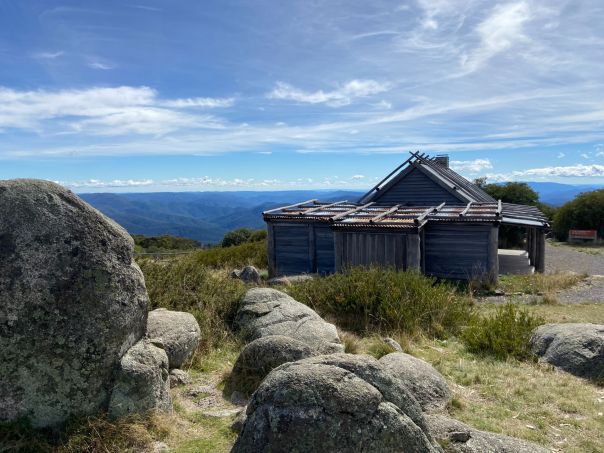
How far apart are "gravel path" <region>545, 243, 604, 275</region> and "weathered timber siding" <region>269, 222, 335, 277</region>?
35.8 ft

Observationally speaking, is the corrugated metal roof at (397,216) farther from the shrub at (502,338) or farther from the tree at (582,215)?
the tree at (582,215)

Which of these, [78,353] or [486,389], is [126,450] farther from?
[486,389]

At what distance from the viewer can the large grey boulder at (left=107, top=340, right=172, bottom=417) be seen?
5203mm

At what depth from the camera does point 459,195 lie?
2367 cm

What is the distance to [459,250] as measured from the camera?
18375 mm

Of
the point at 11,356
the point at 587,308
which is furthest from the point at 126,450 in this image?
the point at 587,308

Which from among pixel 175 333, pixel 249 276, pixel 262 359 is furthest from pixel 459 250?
pixel 175 333

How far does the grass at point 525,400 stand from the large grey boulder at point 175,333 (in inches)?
156

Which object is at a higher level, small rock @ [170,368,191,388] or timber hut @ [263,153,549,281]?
timber hut @ [263,153,549,281]

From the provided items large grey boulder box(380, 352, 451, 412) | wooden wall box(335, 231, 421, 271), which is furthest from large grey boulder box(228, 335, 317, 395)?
wooden wall box(335, 231, 421, 271)

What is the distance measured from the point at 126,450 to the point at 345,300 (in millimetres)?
6459

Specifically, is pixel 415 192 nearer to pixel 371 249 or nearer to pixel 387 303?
pixel 371 249

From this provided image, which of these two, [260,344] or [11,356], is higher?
[11,356]

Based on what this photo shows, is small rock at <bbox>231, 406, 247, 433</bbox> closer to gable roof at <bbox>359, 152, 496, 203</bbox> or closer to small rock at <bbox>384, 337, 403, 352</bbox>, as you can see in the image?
small rock at <bbox>384, 337, 403, 352</bbox>
